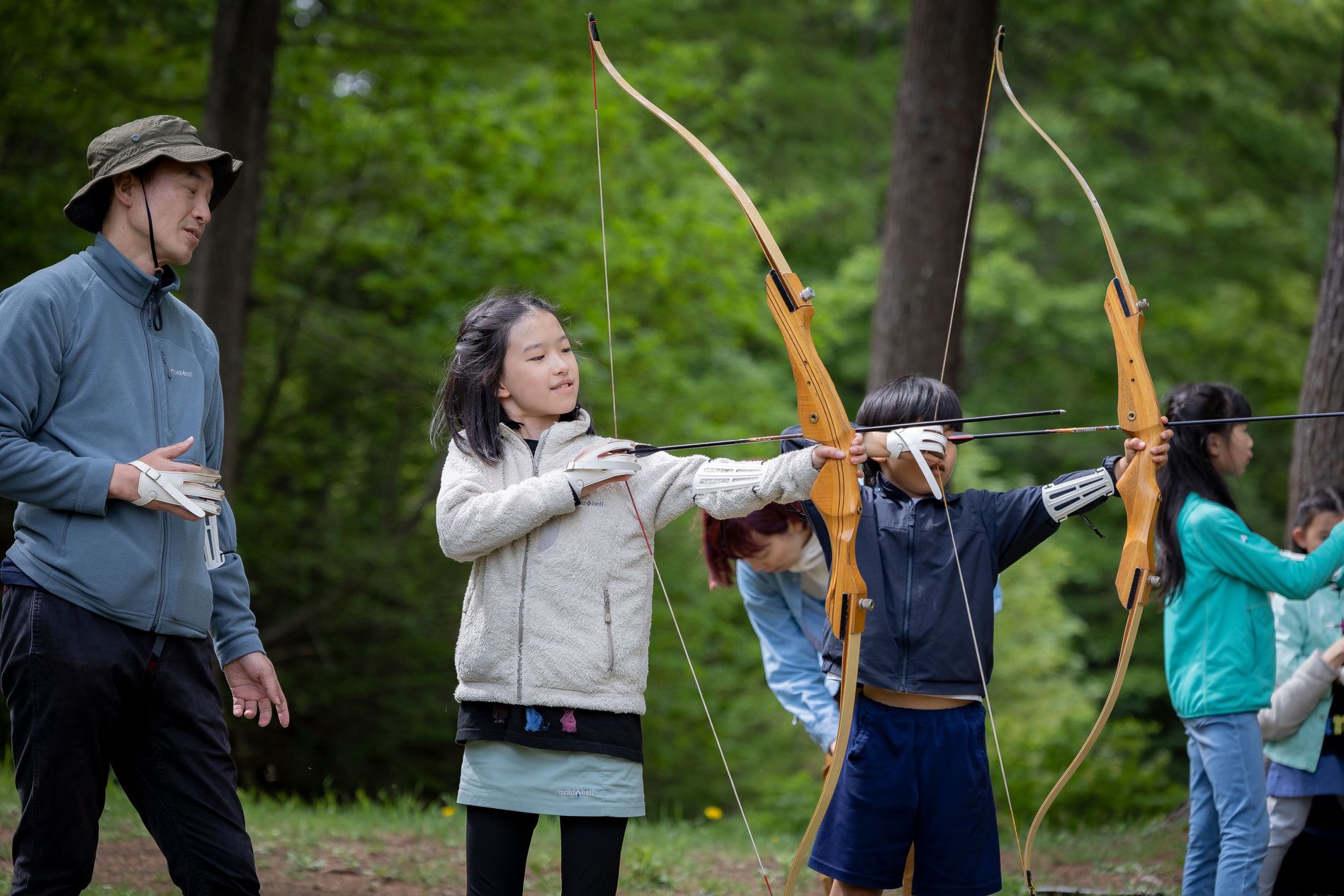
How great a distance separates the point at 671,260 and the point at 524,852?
8046 millimetres

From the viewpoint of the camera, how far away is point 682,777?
961 centimetres

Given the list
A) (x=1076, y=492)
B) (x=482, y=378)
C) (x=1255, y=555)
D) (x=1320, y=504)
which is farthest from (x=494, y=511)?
(x=1320, y=504)

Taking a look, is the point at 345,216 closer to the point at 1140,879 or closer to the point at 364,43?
the point at 364,43

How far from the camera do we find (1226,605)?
3.33 meters

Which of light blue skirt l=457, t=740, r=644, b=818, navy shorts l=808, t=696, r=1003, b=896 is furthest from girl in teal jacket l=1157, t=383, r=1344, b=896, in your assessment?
light blue skirt l=457, t=740, r=644, b=818

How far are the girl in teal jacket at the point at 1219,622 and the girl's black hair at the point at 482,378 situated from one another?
69.3 inches

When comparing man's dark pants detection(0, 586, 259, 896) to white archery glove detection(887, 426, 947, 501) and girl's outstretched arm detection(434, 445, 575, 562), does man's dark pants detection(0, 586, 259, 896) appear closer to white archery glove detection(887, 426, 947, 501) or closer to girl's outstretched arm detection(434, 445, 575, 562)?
girl's outstretched arm detection(434, 445, 575, 562)

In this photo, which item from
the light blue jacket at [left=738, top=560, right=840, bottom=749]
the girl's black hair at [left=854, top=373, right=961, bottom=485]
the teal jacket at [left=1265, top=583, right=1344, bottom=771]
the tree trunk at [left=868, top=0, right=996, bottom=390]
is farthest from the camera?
the tree trunk at [left=868, top=0, right=996, bottom=390]

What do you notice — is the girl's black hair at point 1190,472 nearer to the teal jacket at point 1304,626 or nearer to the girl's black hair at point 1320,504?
the teal jacket at point 1304,626

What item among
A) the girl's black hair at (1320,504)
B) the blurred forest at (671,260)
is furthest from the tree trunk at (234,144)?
the girl's black hair at (1320,504)

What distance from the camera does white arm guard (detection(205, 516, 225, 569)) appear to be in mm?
2455

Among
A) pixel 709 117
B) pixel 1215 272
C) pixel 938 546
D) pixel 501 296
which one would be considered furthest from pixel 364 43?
pixel 1215 272

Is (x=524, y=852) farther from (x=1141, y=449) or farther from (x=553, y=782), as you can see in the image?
(x=1141, y=449)

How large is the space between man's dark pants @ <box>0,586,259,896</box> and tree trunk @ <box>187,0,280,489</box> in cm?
370
